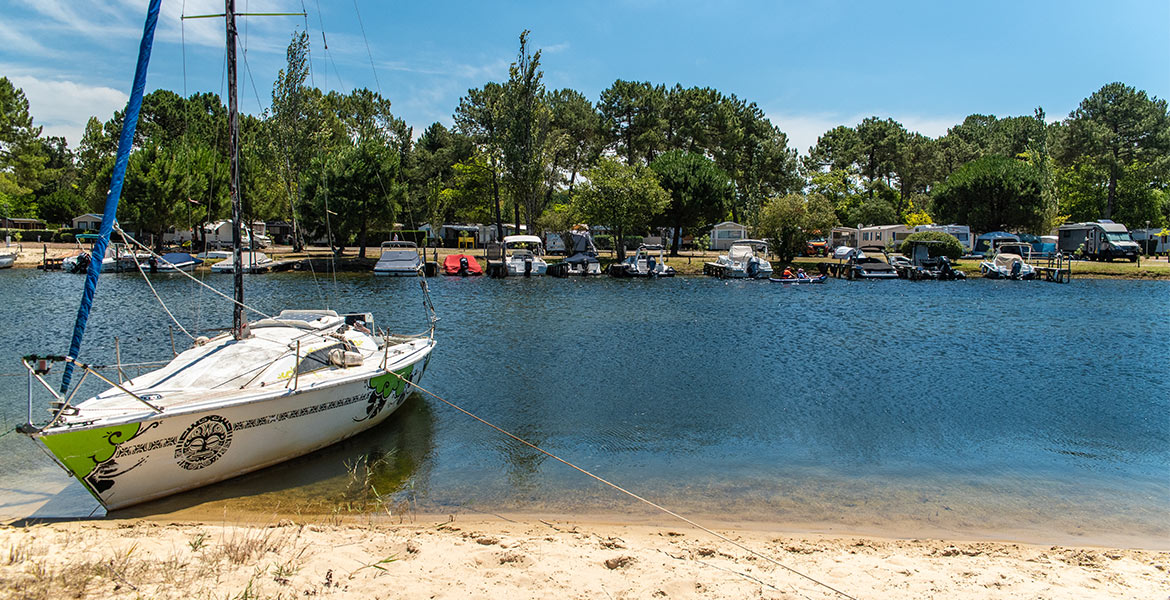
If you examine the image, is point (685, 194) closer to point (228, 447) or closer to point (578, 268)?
point (578, 268)

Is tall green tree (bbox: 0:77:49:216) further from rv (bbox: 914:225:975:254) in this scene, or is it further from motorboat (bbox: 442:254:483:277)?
rv (bbox: 914:225:975:254)

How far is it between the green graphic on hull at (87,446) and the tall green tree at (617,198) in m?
65.4

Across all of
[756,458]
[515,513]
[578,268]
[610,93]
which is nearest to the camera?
[515,513]

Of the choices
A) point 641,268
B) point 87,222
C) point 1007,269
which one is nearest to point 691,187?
point 641,268

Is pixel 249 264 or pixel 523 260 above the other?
pixel 523 260

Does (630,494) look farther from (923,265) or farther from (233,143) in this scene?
(923,265)

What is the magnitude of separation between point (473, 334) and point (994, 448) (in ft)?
68.7

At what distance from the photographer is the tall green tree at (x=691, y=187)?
82500 millimetres

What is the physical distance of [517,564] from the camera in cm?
911

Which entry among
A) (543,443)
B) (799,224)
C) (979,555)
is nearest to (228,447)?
(543,443)

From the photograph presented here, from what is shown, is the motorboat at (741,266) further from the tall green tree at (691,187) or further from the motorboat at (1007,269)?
the motorboat at (1007,269)

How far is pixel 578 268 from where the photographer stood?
2635 inches

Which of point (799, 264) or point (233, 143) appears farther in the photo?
point (799, 264)

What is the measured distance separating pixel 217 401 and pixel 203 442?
2.46ft
